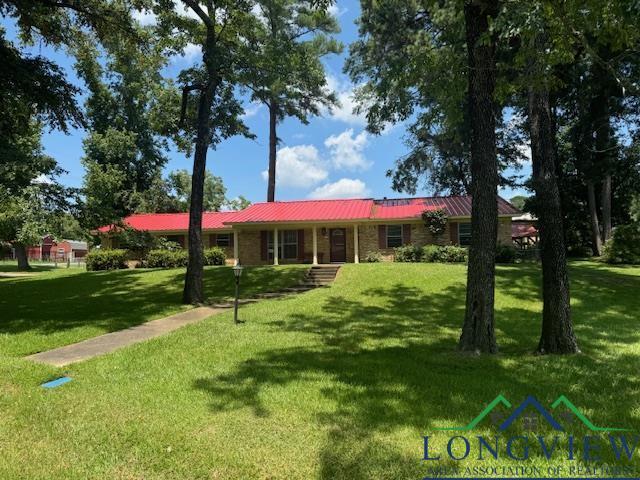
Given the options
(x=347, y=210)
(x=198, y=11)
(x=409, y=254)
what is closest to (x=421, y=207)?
(x=409, y=254)

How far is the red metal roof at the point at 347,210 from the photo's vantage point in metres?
22.5

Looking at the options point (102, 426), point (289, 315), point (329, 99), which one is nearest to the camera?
point (102, 426)

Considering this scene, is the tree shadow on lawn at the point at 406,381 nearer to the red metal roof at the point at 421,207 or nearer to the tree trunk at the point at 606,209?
the red metal roof at the point at 421,207

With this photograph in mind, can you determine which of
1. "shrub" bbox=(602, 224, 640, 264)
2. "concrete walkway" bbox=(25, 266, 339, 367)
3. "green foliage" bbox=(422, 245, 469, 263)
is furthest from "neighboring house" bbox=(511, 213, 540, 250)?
"concrete walkway" bbox=(25, 266, 339, 367)

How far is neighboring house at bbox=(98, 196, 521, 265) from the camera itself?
22203mm

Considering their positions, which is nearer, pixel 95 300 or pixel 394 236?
pixel 95 300

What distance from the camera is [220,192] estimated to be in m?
65.9

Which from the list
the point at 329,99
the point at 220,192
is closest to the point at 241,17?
the point at 329,99

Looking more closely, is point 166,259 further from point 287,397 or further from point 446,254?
point 287,397

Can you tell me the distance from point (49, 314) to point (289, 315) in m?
6.31

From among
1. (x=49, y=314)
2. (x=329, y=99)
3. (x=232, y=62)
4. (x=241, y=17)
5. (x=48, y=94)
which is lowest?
(x=49, y=314)

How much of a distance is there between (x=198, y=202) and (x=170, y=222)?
Answer: 55.0 ft

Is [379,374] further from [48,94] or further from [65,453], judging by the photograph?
[48,94]

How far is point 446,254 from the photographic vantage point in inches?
794
